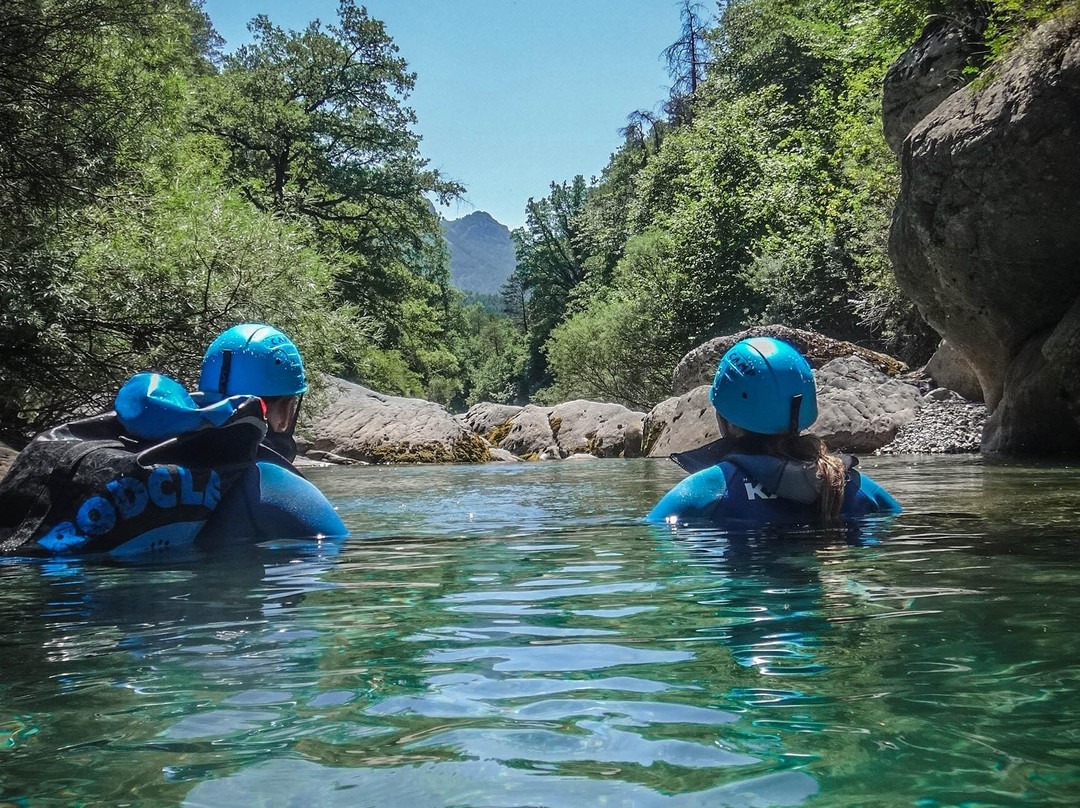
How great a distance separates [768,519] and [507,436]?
18846 mm

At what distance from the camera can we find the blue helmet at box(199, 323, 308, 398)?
5355mm

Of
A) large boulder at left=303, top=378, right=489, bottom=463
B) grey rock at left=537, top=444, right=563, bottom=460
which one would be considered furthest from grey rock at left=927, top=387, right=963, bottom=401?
Answer: large boulder at left=303, top=378, right=489, bottom=463

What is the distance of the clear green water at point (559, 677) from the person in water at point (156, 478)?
9.9 inches

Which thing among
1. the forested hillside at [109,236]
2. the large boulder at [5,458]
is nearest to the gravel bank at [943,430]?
the forested hillside at [109,236]

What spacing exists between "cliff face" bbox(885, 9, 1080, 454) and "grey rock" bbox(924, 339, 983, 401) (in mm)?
2003

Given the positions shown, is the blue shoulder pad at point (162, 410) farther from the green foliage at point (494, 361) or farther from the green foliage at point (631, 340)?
the green foliage at point (494, 361)

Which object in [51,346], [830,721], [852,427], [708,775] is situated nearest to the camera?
[708,775]

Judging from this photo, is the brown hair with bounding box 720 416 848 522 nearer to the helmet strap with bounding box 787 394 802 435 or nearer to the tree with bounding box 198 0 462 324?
the helmet strap with bounding box 787 394 802 435

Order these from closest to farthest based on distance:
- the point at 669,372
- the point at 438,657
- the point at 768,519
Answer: the point at 438,657, the point at 768,519, the point at 669,372

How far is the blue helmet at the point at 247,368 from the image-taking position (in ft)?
17.6

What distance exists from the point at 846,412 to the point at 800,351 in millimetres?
4406

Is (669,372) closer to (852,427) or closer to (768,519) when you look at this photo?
(852,427)

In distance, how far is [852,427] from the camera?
54.0ft

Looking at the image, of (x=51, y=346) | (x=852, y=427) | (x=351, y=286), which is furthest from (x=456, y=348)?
(x=51, y=346)
